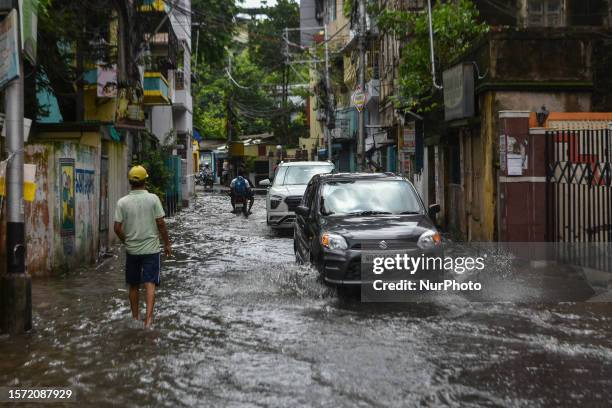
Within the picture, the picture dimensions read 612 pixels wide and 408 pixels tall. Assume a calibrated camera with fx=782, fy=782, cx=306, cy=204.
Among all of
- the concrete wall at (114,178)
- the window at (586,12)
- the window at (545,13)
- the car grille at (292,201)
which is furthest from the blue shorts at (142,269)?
the window at (586,12)

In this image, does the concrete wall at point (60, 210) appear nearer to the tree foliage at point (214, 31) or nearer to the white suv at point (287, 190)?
the white suv at point (287, 190)

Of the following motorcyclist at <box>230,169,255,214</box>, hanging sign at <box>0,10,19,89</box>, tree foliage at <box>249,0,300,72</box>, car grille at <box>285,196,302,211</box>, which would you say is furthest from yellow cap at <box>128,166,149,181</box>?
tree foliage at <box>249,0,300,72</box>

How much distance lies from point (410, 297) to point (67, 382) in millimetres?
5172

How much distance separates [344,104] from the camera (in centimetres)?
5494

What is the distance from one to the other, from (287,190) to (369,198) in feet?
33.5

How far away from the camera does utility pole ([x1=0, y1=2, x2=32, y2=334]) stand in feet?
28.2

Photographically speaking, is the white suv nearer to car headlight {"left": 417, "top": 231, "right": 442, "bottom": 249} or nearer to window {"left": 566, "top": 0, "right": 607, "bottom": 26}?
window {"left": 566, "top": 0, "right": 607, "bottom": 26}

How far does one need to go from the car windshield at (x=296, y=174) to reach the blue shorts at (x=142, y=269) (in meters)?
13.8

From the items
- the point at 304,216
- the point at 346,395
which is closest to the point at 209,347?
the point at 346,395

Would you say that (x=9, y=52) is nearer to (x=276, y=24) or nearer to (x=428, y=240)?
(x=428, y=240)

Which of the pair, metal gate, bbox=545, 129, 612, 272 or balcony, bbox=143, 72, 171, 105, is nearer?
metal gate, bbox=545, 129, 612, 272

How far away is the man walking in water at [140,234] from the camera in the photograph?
360 inches

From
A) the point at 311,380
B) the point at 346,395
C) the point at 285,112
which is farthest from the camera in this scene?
the point at 285,112

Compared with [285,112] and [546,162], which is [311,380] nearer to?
[546,162]
